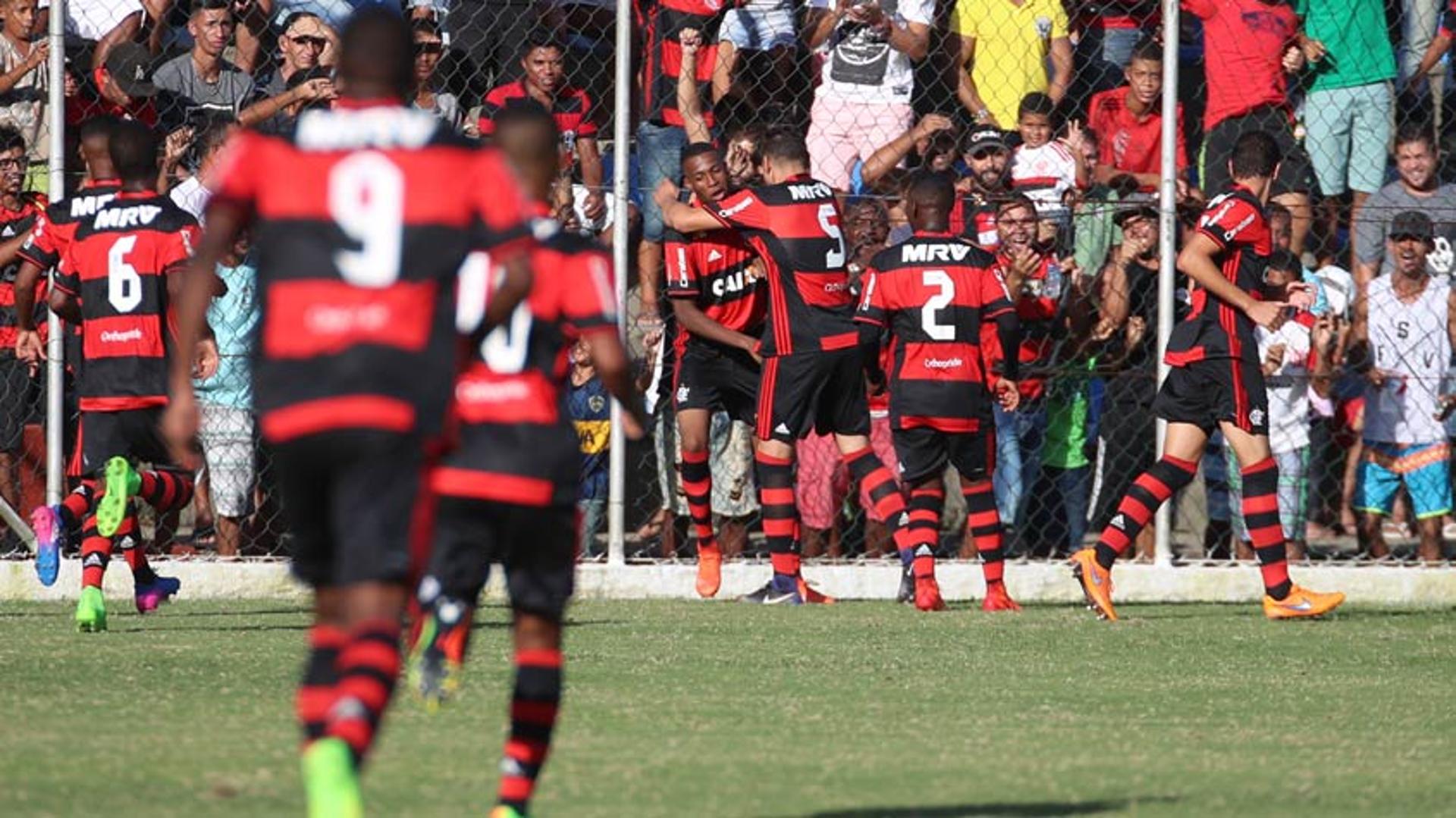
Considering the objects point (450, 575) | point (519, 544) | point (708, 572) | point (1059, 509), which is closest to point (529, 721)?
point (519, 544)

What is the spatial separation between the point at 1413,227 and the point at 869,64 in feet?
11.4

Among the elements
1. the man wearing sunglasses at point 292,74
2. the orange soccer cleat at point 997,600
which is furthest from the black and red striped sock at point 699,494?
the man wearing sunglasses at point 292,74

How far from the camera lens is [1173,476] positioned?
40.8 ft

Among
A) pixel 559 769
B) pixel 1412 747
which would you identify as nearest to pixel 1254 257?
pixel 1412 747

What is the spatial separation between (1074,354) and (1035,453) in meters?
0.64

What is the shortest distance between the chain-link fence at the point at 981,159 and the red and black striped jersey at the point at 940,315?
1163mm

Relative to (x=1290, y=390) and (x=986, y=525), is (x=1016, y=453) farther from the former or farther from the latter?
(x=1290, y=390)

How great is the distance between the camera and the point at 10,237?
1352 cm

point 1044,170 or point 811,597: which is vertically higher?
point 1044,170

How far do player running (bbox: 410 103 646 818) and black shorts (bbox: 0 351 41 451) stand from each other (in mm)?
8164

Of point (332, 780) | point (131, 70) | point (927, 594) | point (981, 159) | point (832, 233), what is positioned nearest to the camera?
point (332, 780)

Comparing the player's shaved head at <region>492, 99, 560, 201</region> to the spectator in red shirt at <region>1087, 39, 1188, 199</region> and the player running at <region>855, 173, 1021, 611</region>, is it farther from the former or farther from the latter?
the spectator in red shirt at <region>1087, 39, 1188, 199</region>

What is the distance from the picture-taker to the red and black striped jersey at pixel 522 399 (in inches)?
244

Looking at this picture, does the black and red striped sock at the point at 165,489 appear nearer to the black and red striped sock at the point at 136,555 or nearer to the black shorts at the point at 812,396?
the black and red striped sock at the point at 136,555
